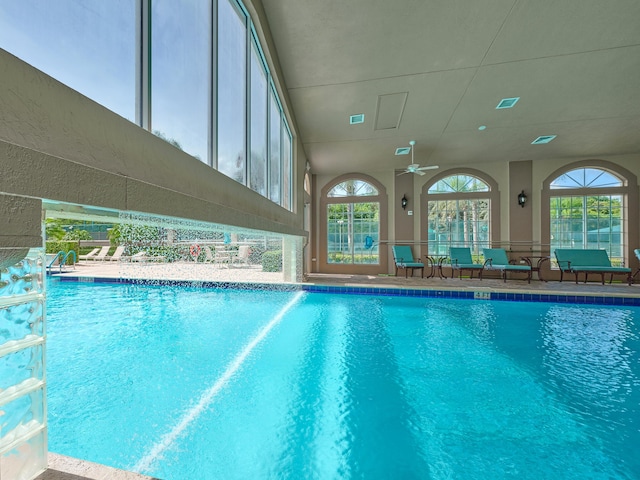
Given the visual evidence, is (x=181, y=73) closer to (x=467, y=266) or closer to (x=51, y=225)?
(x=51, y=225)

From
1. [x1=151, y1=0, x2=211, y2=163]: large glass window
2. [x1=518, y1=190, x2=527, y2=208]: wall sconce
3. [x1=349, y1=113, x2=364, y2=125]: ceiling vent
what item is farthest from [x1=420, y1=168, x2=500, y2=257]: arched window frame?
[x1=151, y1=0, x2=211, y2=163]: large glass window

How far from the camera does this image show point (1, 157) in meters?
0.71

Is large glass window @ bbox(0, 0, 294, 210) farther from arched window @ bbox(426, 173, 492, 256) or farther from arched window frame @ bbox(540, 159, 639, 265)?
arched window frame @ bbox(540, 159, 639, 265)

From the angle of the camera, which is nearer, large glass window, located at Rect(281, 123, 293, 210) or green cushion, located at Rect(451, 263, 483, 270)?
large glass window, located at Rect(281, 123, 293, 210)

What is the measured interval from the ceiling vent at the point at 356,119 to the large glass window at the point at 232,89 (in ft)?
8.37

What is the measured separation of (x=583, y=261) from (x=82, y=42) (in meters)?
9.19

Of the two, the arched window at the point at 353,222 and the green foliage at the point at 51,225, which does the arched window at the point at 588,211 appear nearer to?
the arched window at the point at 353,222

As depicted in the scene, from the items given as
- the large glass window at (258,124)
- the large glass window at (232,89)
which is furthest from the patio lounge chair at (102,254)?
the large glass window at (232,89)

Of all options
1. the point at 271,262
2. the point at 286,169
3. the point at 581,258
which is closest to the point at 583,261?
the point at 581,258

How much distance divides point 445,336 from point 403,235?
193 inches

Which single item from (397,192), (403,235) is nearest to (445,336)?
(403,235)

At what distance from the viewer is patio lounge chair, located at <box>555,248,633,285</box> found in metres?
6.34

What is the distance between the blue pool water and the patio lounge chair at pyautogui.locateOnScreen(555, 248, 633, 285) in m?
2.83

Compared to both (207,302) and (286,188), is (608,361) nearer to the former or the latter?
(286,188)
